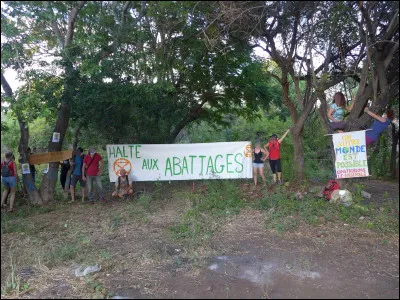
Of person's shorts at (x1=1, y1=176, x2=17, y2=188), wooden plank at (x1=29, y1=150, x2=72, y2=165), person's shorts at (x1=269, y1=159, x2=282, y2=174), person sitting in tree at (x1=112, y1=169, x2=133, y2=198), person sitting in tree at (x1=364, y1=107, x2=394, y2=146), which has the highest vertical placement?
person sitting in tree at (x1=364, y1=107, x2=394, y2=146)

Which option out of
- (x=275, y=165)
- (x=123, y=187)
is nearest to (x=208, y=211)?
(x=275, y=165)

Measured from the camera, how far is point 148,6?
693 centimetres

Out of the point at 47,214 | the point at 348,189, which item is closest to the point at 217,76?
the point at 348,189

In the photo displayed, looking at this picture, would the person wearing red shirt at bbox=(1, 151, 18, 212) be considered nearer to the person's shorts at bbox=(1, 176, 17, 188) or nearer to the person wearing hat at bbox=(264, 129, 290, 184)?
the person's shorts at bbox=(1, 176, 17, 188)

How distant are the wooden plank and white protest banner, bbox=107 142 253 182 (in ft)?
4.43

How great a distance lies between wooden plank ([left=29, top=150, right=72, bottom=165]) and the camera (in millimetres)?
9453

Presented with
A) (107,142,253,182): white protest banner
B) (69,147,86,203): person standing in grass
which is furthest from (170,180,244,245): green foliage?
(69,147,86,203): person standing in grass

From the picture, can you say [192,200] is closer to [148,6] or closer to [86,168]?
[86,168]

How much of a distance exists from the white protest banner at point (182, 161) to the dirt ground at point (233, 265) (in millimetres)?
3073

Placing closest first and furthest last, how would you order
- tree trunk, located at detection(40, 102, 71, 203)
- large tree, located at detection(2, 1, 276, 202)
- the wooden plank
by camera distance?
1. large tree, located at detection(2, 1, 276, 202)
2. the wooden plank
3. tree trunk, located at detection(40, 102, 71, 203)

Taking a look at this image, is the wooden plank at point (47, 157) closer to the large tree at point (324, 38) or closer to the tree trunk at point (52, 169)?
the tree trunk at point (52, 169)

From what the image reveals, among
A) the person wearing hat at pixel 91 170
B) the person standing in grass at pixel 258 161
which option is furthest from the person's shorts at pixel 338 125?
the person wearing hat at pixel 91 170

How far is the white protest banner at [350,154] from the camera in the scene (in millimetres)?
7914

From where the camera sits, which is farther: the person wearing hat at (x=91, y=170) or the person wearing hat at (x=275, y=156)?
the person wearing hat at (x=275, y=156)
